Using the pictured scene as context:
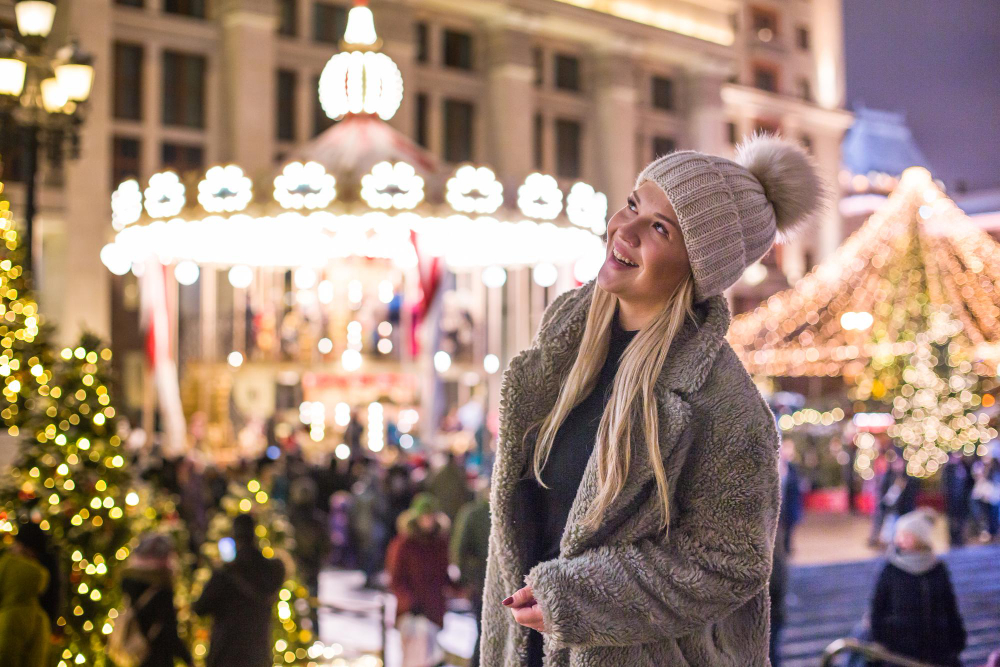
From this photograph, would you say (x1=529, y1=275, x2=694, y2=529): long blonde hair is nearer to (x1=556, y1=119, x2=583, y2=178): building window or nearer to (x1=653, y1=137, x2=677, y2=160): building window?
(x1=556, y1=119, x2=583, y2=178): building window

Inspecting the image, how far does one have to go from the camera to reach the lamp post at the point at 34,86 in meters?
7.89

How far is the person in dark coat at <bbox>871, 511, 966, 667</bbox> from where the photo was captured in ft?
19.6

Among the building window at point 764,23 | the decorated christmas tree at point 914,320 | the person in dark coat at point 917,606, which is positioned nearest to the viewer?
the person in dark coat at point 917,606

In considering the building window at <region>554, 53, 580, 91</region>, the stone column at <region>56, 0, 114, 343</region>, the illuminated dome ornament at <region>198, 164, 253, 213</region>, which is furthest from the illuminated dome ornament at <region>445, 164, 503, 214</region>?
the building window at <region>554, 53, 580, 91</region>

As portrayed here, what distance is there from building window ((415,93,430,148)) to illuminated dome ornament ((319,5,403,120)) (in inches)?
589

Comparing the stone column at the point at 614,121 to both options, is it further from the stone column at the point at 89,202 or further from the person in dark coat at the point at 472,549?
the person in dark coat at the point at 472,549

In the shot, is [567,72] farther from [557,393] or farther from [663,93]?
[557,393]

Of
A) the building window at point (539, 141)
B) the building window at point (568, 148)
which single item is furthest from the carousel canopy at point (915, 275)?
the building window at point (568, 148)

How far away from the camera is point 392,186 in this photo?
16578mm

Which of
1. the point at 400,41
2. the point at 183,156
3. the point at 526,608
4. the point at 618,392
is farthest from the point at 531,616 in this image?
the point at 400,41

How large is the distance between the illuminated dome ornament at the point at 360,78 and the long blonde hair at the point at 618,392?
612 inches

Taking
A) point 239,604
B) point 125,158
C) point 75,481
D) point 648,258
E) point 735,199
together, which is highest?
point 125,158

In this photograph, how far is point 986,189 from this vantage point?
50.5m

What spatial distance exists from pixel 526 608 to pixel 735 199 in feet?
2.93
